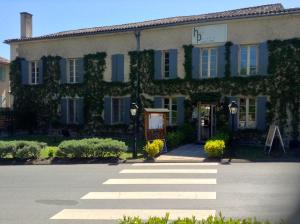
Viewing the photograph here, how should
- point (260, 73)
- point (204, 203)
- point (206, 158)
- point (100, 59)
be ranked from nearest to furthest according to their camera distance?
1. point (204, 203)
2. point (206, 158)
3. point (260, 73)
4. point (100, 59)

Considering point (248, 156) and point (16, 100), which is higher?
point (16, 100)

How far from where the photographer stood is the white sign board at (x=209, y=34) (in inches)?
800

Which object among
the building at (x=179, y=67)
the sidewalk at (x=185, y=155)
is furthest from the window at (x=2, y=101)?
the sidewalk at (x=185, y=155)

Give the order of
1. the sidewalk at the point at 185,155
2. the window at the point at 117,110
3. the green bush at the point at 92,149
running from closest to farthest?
1. the sidewalk at the point at 185,155
2. the green bush at the point at 92,149
3. the window at the point at 117,110

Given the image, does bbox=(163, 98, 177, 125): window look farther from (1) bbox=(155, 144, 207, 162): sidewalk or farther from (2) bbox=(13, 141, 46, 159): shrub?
(2) bbox=(13, 141, 46, 159): shrub

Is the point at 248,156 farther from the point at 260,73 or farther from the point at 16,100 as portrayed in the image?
the point at 16,100

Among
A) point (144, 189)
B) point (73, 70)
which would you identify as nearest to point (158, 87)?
point (73, 70)

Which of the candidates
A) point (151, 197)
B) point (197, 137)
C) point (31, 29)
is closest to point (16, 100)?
point (31, 29)

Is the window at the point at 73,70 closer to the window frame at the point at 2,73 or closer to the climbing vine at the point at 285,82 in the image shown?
the climbing vine at the point at 285,82

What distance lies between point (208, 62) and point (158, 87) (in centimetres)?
318

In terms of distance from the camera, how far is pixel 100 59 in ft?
78.2

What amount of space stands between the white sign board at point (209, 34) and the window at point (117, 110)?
591 cm

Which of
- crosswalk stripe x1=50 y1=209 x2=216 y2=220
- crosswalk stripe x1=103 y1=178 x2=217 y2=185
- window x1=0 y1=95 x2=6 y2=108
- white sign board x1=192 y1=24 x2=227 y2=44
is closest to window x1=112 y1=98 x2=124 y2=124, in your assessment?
white sign board x1=192 y1=24 x2=227 y2=44

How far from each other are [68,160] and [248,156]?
7.09 m
